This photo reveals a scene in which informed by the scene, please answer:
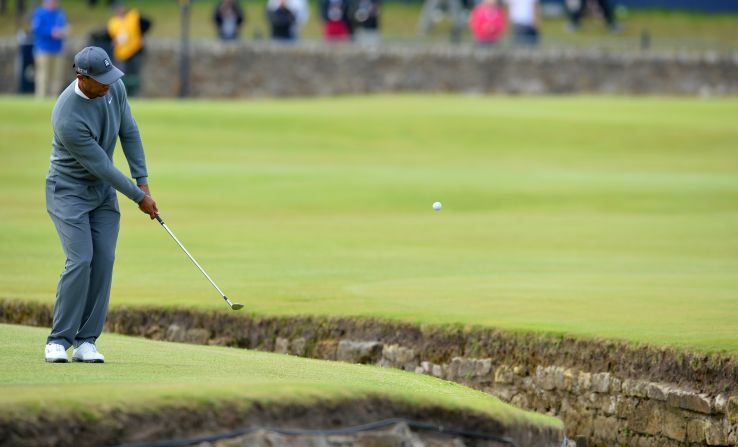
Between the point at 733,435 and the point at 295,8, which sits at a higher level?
the point at 295,8

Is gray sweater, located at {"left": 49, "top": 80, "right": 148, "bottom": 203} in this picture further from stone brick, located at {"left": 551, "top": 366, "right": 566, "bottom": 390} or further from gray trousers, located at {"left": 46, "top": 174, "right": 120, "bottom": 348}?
stone brick, located at {"left": 551, "top": 366, "right": 566, "bottom": 390}

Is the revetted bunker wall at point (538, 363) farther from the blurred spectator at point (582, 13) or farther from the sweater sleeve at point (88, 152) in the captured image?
the blurred spectator at point (582, 13)

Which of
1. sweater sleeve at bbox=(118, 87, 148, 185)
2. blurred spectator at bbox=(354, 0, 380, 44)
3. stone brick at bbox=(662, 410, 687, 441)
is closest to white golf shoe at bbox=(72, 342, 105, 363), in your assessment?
sweater sleeve at bbox=(118, 87, 148, 185)

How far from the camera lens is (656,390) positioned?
37.5ft

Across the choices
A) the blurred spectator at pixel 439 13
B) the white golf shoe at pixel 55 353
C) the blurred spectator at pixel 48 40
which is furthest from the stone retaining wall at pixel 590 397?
the blurred spectator at pixel 439 13

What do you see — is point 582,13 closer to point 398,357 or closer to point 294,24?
point 294,24

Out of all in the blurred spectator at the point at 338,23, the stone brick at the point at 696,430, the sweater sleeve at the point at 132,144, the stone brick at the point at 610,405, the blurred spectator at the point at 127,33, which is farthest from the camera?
the blurred spectator at the point at 338,23

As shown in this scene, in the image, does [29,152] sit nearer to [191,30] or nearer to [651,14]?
[191,30]

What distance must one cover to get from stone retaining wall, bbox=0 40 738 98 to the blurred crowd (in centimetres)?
73

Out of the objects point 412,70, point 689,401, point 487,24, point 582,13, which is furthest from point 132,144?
point 582,13

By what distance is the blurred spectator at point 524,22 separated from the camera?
1759 inches

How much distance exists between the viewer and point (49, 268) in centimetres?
1759

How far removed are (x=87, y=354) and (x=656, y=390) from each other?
4.14 metres

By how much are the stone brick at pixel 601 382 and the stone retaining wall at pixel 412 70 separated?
3260 cm
